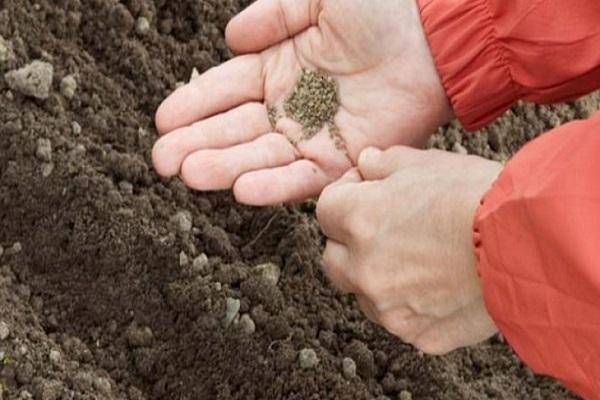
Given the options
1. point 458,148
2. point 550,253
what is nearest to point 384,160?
point 550,253

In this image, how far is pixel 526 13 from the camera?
4.50 ft

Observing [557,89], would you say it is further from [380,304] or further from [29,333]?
[29,333]

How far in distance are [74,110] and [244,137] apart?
291 millimetres

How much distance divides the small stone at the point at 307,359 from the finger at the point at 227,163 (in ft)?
0.87

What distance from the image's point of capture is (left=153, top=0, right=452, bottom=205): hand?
144 cm

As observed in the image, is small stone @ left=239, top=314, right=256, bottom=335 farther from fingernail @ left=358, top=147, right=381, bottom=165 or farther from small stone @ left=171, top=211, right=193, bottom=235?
fingernail @ left=358, top=147, right=381, bottom=165

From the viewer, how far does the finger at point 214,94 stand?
4.88 ft

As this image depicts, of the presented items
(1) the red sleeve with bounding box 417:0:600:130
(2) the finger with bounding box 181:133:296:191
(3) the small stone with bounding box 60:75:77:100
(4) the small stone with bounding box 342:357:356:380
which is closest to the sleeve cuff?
(1) the red sleeve with bounding box 417:0:600:130

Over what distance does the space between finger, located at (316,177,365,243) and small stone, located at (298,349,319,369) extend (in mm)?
→ 216

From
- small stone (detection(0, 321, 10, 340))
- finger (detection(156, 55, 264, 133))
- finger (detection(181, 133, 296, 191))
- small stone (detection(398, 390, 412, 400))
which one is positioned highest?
finger (detection(156, 55, 264, 133))

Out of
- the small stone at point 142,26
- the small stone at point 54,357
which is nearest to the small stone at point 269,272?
the small stone at point 54,357

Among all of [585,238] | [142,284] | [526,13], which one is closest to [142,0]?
[142,284]

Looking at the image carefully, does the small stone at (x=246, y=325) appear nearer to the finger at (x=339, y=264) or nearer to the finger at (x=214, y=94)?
the finger at (x=339, y=264)

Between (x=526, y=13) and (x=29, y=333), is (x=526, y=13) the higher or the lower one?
the higher one
